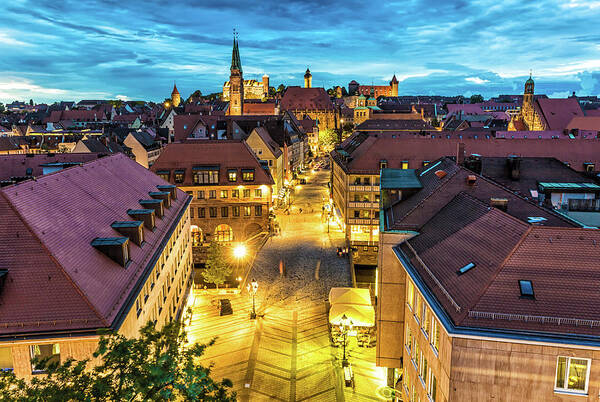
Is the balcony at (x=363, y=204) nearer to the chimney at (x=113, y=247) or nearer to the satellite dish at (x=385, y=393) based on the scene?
the satellite dish at (x=385, y=393)

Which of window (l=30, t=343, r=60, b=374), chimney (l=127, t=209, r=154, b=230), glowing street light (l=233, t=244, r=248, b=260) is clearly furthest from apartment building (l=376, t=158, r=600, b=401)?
glowing street light (l=233, t=244, r=248, b=260)

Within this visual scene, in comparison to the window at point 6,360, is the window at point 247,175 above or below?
above

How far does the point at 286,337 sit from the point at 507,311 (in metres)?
22.0

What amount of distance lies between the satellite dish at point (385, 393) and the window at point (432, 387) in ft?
20.8

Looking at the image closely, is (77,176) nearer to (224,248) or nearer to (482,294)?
(482,294)

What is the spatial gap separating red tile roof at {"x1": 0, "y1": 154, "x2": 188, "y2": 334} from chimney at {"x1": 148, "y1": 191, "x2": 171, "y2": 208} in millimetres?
9075

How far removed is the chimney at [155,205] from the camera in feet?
108

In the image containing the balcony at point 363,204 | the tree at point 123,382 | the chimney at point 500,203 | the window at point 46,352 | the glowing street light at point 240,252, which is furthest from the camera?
the balcony at point 363,204

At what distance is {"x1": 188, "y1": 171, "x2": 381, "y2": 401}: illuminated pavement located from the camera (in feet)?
98.1

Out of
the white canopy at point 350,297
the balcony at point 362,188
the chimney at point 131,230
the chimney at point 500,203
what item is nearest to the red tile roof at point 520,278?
the chimney at point 500,203

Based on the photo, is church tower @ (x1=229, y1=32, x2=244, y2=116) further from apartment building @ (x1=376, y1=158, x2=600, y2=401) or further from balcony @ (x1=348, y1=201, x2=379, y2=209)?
apartment building @ (x1=376, y1=158, x2=600, y2=401)

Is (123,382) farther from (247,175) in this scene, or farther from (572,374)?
(247,175)

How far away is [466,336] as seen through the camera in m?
17.3

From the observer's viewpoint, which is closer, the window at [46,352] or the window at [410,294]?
the window at [46,352]
